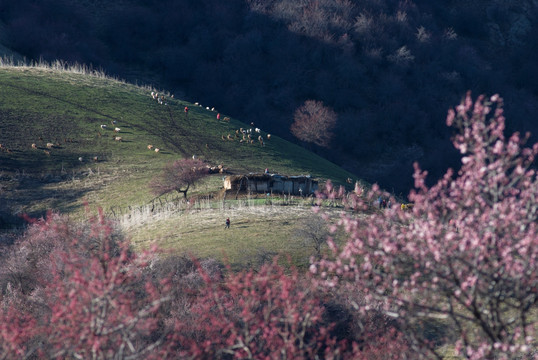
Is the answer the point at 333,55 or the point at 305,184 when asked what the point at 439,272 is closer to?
the point at 305,184

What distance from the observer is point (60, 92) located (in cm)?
9006

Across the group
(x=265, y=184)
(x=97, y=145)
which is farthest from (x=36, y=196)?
(x=265, y=184)

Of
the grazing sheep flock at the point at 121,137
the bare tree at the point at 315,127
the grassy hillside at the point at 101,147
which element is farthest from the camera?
the bare tree at the point at 315,127

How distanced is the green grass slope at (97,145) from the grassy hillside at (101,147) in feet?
0.38

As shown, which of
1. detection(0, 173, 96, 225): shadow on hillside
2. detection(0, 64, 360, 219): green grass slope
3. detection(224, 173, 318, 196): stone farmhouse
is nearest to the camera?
detection(224, 173, 318, 196): stone farmhouse

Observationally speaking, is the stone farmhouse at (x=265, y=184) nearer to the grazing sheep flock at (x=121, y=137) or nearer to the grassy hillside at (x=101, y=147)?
the grassy hillside at (x=101, y=147)

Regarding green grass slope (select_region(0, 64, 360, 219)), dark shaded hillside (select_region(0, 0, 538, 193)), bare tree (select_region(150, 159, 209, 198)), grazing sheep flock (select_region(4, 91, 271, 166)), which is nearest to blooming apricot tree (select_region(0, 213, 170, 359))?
bare tree (select_region(150, 159, 209, 198))

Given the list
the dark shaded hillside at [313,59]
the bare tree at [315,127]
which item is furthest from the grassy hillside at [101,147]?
the dark shaded hillside at [313,59]

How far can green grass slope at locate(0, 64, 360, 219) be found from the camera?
216 ft

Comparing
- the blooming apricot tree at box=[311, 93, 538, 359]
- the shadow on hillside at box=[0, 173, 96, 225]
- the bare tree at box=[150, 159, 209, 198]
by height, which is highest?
the blooming apricot tree at box=[311, 93, 538, 359]

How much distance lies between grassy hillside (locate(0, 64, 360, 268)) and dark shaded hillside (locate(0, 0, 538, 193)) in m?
53.6

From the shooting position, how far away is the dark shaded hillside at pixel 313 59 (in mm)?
150625

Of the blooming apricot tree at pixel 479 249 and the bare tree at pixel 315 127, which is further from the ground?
the blooming apricot tree at pixel 479 249

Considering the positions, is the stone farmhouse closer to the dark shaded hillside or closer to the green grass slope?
the green grass slope
